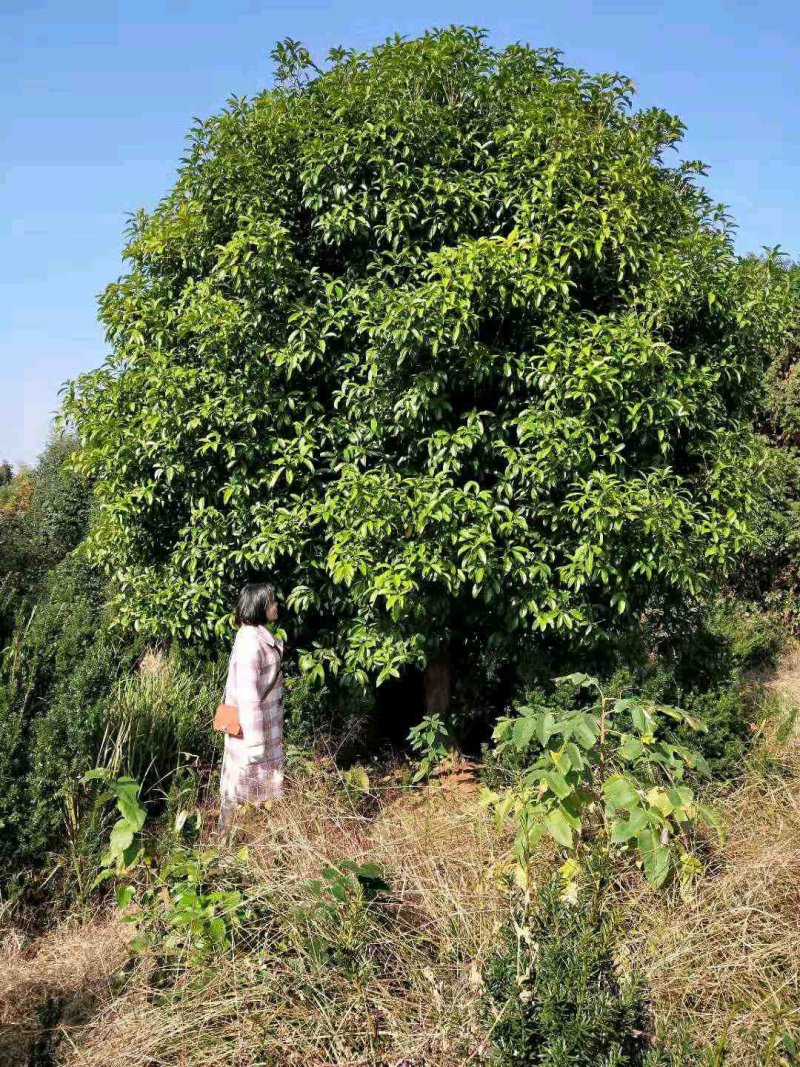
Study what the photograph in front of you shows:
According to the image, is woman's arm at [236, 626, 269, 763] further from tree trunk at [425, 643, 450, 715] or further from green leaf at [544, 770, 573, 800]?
green leaf at [544, 770, 573, 800]

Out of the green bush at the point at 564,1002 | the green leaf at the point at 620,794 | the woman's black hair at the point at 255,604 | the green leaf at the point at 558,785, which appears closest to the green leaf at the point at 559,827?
the green leaf at the point at 558,785

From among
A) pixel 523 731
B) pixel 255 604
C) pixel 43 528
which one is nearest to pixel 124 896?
pixel 523 731

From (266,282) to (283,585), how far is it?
1757mm

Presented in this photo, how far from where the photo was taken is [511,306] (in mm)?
→ 4797

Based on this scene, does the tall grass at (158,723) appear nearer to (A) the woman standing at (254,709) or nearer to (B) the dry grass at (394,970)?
(A) the woman standing at (254,709)

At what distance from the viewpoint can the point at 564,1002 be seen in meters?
2.33

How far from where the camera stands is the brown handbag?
4.31m

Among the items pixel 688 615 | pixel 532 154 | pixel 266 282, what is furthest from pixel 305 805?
pixel 532 154

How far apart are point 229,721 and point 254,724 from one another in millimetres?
126

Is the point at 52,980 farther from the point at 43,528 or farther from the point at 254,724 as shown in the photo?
the point at 43,528

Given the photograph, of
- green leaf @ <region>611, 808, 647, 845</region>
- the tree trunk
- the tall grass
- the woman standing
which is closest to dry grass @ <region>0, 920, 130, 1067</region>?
the tall grass

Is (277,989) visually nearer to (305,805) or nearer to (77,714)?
(305,805)

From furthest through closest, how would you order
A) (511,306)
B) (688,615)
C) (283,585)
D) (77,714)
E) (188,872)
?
(688,615)
(283,585)
(511,306)
(77,714)
(188,872)

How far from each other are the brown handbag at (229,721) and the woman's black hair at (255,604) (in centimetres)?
43
